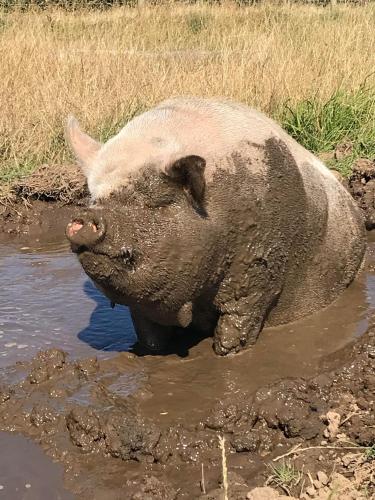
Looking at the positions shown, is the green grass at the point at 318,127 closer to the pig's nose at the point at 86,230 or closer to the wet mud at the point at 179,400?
the wet mud at the point at 179,400

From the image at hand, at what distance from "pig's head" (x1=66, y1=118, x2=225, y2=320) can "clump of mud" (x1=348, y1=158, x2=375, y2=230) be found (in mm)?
3282

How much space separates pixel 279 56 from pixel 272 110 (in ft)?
4.70

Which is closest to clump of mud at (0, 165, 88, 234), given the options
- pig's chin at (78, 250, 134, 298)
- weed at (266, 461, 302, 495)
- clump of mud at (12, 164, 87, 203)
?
clump of mud at (12, 164, 87, 203)

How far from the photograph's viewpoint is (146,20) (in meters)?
13.7

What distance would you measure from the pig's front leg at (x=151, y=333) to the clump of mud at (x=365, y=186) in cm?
296

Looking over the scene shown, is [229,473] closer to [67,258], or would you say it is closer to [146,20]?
[67,258]

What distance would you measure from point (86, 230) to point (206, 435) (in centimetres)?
110

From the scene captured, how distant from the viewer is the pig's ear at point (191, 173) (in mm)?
3555

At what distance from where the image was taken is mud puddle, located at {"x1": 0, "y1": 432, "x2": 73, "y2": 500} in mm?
3326

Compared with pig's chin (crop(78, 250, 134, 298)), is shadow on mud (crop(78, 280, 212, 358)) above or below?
below

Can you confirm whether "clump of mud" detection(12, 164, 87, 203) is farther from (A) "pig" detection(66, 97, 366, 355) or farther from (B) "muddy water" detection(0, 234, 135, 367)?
(A) "pig" detection(66, 97, 366, 355)

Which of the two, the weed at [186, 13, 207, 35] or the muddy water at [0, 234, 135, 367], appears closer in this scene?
the muddy water at [0, 234, 135, 367]

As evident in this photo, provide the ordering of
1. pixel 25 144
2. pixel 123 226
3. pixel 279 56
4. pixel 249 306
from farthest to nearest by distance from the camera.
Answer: pixel 279 56
pixel 25 144
pixel 249 306
pixel 123 226

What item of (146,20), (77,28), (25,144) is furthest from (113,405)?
(146,20)
